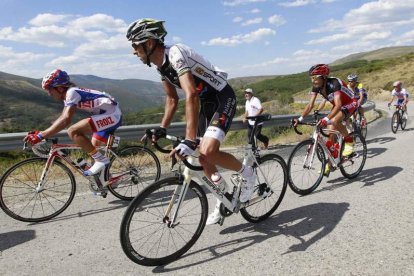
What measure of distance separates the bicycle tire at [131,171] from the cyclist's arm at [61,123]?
3.30 ft

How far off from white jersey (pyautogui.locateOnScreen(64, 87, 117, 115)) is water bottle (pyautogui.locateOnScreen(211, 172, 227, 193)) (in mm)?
2678

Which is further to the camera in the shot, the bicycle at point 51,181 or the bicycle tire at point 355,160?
the bicycle tire at point 355,160

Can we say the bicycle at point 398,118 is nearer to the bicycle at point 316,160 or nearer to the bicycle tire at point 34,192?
the bicycle at point 316,160

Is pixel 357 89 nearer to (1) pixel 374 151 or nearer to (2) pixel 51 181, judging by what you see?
(1) pixel 374 151

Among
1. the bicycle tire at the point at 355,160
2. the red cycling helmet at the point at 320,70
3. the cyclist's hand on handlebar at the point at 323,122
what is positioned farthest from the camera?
the red cycling helmet at the point at 320,70

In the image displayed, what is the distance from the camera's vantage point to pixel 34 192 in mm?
5738

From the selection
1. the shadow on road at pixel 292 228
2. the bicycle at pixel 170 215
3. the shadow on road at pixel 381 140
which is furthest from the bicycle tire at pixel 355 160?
the shadow on road at pixel 381 140

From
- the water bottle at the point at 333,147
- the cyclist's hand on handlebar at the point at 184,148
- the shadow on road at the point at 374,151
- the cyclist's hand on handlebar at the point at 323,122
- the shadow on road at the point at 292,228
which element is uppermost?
the cyclist's hand on handlebar at the point at 184,148

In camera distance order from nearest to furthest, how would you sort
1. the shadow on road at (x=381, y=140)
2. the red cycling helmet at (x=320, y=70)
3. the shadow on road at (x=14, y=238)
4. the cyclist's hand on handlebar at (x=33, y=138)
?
the shadow on road at (x=14, y=238)
the cyclist's hand on handlebar at (x=33, y=138)
the red cycling helmet at (x=320, y=70)
the shadow on road at (x=381, y=140)

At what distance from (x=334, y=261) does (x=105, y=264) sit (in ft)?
7.37

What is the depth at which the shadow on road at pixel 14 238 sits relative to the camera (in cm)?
443

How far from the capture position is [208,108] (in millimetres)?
4473

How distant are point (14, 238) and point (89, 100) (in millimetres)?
2286

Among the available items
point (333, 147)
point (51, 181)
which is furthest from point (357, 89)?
point (51, 181)
